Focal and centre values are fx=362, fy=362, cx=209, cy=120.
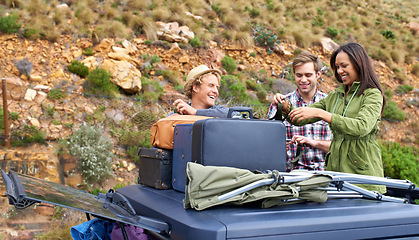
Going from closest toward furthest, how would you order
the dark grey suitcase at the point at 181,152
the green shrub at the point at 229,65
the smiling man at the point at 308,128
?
the dark grey suitcase at the point at 181,152, the smiling man at the point at 308,128, the green shrub at the point at 229,65

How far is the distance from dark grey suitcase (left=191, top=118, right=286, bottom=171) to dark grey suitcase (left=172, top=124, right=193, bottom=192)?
0.43ft

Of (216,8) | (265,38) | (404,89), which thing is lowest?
(404,89)

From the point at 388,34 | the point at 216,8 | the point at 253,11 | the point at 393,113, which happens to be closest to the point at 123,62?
the point at 216,8

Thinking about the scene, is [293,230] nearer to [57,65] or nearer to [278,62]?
[57,65]

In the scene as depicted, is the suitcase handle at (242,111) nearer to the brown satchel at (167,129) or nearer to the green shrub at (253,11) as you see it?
the brown satchel at (167,129)

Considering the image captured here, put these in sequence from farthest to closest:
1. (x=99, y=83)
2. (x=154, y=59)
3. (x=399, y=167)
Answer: (x=154, y=59) → (x=99, y=83) → (x=399, y=167)

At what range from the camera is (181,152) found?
201cm

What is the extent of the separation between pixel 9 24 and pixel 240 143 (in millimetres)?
12029

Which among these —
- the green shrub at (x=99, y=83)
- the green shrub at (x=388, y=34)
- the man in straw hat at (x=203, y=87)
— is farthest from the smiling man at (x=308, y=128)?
the green shrub at (x=388, y=34)

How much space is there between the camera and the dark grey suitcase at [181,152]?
76.6 inches

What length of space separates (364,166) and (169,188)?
1229 mm

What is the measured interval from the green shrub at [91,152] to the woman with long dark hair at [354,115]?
6.37m

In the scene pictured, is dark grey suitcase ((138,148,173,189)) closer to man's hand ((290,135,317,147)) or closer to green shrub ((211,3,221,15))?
man's hand ((290,135,317,147))

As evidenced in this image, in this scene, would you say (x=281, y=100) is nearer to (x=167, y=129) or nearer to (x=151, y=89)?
(x=167, y=129)
